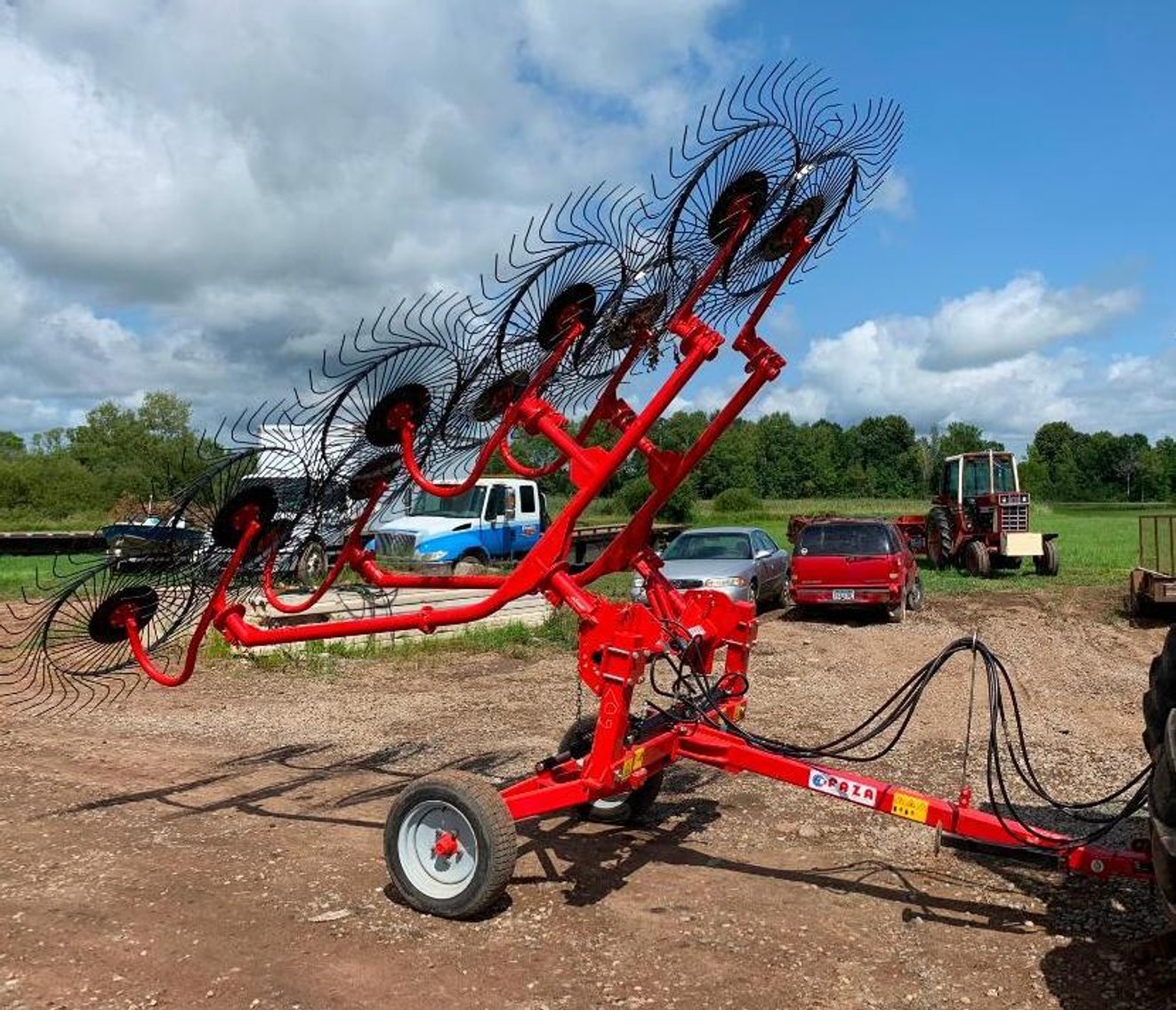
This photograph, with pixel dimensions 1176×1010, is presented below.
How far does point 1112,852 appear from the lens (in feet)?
14.7

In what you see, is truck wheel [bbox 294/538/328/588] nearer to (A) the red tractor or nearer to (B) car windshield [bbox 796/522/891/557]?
(B) car windshield [bbox 796/522/891/557]

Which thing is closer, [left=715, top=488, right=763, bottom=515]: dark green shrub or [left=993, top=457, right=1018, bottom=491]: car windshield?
[left=993, top=457, right=1018, bottom=491]: car windshield

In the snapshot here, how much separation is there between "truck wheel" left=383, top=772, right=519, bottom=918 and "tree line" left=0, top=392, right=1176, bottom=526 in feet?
92.2

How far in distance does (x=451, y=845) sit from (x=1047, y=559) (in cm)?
2188

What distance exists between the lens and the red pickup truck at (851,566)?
16.6 meters

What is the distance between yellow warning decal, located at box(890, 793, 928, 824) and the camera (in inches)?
190

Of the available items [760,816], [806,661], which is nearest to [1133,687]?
[806,661]

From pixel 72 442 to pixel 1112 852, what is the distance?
78.4 m

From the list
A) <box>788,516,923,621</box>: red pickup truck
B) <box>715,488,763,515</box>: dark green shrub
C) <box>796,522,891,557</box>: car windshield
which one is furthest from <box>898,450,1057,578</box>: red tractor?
<box>715,488,763,515</box>: dark green shrub

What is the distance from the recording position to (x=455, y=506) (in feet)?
65.8

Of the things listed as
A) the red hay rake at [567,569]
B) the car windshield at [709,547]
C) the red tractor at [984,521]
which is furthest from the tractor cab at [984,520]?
the red hay rake at [567,569]

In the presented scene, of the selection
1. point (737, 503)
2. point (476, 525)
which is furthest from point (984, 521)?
point (737, 503)

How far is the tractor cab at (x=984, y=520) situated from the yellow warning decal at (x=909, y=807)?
20063mm

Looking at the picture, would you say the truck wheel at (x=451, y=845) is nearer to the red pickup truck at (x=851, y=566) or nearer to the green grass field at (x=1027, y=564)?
the green grass field at (x=1027, y=564)
